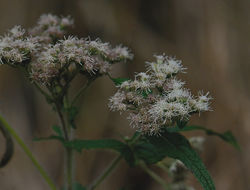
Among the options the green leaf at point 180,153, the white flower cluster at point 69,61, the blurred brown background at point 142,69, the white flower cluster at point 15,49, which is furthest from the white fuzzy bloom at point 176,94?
the blurred brown background at point 142,69

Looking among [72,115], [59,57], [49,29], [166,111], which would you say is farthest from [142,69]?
[166,111]

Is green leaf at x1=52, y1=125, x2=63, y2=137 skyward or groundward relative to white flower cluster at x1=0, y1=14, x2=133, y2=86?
groundward

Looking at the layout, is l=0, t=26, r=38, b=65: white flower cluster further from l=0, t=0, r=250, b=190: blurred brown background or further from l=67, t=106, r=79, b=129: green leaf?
l=0, t=0, r=250, b=190: blurred brown background

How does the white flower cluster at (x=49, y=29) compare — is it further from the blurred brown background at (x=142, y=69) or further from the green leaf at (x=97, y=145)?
the blurred brown background at (x=142, y=69)

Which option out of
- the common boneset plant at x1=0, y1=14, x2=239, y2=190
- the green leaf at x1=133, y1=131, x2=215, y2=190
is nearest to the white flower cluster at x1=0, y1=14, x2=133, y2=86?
the common boneset plant at x1=0, y1=14, x2=239, y2=190

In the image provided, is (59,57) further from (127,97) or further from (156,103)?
(156,103)
